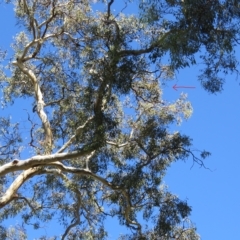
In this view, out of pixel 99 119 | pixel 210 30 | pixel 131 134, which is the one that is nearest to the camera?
pixel 210 30

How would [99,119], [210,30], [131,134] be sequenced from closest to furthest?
[210,30] < [99,119] < [131,134]

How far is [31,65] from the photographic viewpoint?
12391 mm

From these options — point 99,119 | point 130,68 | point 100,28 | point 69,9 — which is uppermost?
point 69,9

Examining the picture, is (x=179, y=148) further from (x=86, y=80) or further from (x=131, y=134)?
(x=86, y=80)

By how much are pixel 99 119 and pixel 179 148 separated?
5.35ft

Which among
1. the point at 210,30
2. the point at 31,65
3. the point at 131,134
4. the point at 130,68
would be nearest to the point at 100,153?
the point at 131,134

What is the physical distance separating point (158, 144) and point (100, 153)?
1.05m

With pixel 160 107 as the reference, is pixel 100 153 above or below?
below

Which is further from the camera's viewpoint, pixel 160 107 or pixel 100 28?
pixel 160 107

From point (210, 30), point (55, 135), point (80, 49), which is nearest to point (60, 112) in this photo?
point (55, 135)

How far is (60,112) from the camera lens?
40.1 feet

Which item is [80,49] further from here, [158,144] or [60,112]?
[158,144]

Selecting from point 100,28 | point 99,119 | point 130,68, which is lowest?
point 99,119

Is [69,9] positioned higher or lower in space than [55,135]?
higher
